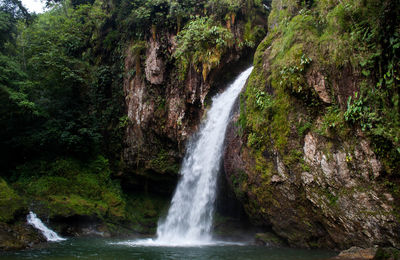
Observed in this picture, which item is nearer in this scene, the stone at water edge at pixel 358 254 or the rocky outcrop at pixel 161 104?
the stone at water edge at pixel 358 254

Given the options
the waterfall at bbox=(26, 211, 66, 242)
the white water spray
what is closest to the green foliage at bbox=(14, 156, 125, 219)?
the waterfall at bbox=(26, 211, 66, 242)

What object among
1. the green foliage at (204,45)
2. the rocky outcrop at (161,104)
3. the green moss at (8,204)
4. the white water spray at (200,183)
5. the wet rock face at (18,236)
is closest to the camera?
the wet rock face at (18,236)

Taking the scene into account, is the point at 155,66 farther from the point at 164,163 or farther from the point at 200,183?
the point at 200,183

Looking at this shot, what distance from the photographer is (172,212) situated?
12000 mm

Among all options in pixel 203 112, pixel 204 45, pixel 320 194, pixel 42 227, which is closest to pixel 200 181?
pixel 203 112

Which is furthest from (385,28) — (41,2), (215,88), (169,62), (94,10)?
(41,2)

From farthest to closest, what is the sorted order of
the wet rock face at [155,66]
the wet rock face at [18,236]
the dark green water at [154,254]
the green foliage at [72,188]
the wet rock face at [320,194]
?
the wet rock face at [155,66], the green foliage at [72,188], the wet rock face at [18,236], the dark green water at [154,254], the wet rock face at [320,194]

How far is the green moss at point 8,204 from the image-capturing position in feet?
26.8

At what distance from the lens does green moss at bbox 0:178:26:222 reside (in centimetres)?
818

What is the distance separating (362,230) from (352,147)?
1986 millimetres

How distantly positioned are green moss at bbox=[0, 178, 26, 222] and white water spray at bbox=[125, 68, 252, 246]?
12.5 feet

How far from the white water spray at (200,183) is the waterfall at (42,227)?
263cm

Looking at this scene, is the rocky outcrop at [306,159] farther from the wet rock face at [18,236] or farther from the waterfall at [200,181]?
the wet rock face at [18,236]

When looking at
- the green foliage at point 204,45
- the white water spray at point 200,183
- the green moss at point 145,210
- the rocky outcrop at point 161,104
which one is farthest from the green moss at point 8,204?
the green foliage at point 204,45
